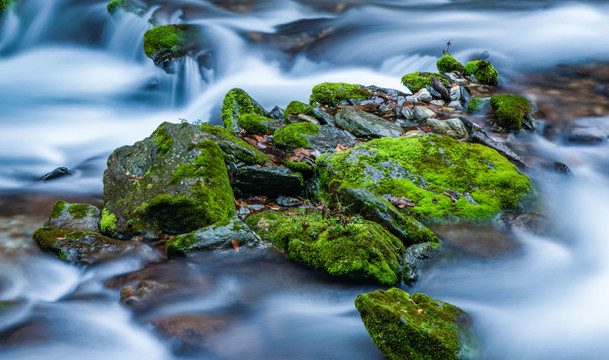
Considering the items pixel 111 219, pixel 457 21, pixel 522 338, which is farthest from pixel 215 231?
pixel 457 21

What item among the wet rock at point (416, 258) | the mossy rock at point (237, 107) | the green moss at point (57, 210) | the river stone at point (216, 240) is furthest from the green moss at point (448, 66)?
the green moss at point (57, 210)

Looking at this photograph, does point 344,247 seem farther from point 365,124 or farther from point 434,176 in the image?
point 365,124

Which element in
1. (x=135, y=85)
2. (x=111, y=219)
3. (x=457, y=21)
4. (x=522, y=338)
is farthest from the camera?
(x=457, y=21)

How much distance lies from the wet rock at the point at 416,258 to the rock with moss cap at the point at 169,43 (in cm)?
Answer: 1085

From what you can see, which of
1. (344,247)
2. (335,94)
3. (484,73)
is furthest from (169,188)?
(484,73)

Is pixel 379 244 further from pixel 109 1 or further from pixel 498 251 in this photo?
pixel 109 1

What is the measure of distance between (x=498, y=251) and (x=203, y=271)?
3527mm

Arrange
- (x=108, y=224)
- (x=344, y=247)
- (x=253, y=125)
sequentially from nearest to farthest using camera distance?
(x=344, y=247) < (x=108, y=224) < (x=253, y=125)

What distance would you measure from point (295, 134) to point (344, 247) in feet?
11.6

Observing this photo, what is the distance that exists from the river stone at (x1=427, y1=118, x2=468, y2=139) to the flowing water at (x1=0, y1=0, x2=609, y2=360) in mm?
1440

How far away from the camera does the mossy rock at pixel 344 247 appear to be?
4445 millimetres

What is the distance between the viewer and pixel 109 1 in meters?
17.0

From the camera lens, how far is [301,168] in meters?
6.59

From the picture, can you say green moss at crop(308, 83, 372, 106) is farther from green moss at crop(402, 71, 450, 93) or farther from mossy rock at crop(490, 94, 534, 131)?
mossy rock at crop(490, 94, 534, 131)
